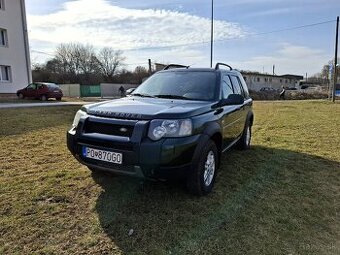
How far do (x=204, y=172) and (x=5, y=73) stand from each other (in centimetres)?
2657

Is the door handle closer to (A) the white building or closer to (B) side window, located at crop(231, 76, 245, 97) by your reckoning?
(B) side window, located at crop(231, 76, 245, 97)

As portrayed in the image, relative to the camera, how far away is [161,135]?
11.3 feet

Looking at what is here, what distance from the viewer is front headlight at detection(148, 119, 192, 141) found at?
3454 millimetres

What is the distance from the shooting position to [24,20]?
88.1 feet

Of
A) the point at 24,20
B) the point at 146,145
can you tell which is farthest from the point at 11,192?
the point at 24,20

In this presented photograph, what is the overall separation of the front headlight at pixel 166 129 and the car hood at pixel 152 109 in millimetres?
63

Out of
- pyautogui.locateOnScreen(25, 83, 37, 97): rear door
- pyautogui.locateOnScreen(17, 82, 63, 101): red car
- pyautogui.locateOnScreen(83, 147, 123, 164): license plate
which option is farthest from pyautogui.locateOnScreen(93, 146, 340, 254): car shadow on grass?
pyautogui.locateOnScreen(25, 83, 37, 97): rear door

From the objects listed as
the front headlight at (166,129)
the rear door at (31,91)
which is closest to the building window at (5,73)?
the rear door at (31,91)

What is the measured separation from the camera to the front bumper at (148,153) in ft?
11.2

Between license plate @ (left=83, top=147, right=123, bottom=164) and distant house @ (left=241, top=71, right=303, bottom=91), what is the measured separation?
66.9 metres

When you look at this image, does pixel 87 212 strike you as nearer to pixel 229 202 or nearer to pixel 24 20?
pixel 229 202

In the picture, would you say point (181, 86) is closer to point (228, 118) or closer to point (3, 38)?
point (228, 118)

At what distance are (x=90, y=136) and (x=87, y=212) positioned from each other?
2.93ft

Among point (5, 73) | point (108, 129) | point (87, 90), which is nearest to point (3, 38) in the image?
point (5, 73)
